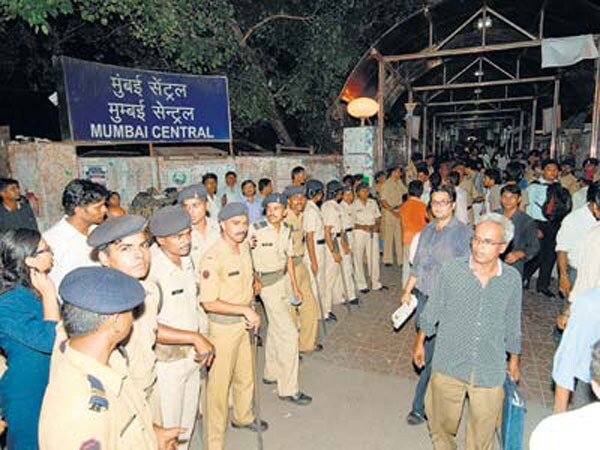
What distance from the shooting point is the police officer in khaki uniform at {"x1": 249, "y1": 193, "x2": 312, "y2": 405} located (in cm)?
412

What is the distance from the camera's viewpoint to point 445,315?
2.81 metres

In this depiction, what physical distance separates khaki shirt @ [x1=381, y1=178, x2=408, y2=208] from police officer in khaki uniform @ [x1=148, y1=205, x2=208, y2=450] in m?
6.47

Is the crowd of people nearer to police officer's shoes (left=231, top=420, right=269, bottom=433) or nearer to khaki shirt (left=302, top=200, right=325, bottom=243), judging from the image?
police officer's shoes (left=231, top=420, right=269, bottom=433)

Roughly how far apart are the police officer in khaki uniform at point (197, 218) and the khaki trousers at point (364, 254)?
336cm

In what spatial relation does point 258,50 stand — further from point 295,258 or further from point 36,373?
point 36,373

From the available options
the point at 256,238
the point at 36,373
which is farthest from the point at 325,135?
the point at 36,373

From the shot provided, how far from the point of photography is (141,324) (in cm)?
244

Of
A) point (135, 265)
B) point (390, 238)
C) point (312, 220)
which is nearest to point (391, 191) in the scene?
point (390, 238)

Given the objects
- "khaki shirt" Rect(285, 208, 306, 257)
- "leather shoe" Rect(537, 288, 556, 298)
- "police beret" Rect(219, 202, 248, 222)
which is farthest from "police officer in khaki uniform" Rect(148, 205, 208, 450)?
"leather shoe" Rect(537, 288, 556, 298)

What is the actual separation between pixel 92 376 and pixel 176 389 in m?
1.52

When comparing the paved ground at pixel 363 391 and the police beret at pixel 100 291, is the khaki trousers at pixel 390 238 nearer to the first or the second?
the paved ground at pixel 363 391

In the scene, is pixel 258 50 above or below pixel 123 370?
above

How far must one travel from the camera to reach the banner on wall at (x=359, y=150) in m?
9.66

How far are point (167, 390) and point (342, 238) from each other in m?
3.98
